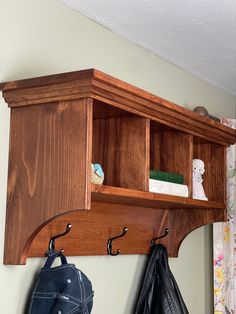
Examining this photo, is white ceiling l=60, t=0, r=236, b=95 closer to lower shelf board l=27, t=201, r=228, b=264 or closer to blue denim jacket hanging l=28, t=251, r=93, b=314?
lower shelf board l=27, t=201, r=228, b=264

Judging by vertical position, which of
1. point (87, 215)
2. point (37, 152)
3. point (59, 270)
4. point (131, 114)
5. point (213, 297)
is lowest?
point (213, 297)

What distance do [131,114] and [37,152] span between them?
379 millimetres

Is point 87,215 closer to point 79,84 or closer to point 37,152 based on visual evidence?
point 37,152

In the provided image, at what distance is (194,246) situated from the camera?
282 cm

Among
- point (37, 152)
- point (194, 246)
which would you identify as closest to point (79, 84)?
point (37, 152)

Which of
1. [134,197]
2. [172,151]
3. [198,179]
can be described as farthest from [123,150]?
[198,179]

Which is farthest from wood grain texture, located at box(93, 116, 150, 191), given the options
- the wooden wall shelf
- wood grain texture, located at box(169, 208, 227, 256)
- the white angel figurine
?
wood grain texture, located at box(169, 208, 227, 256)

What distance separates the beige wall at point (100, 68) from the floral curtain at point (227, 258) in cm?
9

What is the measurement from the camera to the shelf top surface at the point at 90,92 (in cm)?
161

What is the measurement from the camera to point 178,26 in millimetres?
2260

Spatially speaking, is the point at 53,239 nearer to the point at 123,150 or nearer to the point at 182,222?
the point at 123,150

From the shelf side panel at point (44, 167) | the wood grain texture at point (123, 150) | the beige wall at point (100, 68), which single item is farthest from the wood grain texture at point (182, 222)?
the shelf side panel at point (44, 167)

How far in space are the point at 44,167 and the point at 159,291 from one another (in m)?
0.87

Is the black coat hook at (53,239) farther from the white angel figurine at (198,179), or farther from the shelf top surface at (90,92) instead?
the white angel figurine at (198,179)
